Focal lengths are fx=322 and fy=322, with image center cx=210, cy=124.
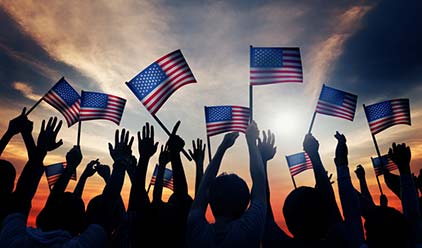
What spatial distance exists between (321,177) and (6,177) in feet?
12.7

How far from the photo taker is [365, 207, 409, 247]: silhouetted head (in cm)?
288

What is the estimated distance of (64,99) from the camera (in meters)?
11.5

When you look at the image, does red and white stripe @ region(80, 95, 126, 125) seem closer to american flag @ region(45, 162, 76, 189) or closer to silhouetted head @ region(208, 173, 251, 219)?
american flag @ region(45, 162, 76, 189)

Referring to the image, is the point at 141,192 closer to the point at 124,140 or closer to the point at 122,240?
the point at 122,240

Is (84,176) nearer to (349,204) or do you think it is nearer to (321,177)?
(321,177)

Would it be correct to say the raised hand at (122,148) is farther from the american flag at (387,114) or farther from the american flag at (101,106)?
the american flag at (387,114)

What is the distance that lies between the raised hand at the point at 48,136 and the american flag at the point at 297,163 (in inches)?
477

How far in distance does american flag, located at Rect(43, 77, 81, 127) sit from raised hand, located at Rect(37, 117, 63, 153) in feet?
25.2

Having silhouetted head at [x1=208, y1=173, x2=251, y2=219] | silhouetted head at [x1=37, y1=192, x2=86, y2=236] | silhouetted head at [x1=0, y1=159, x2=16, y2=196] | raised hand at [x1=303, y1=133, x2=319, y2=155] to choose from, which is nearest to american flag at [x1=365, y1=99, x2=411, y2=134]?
raised hand at [x1=303, y1=133, x2=319, y2=155]

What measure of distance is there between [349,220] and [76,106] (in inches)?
431

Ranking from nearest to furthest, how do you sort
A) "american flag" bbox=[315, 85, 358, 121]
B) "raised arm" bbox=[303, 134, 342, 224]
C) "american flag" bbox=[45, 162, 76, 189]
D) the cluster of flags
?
"raised arm" bbox=[303, 134, 342, 224], the cluster of flags, "american flag" bbox=[315, 85, 358, 121], "american flag" bbox=[45, 162, 76, 189]

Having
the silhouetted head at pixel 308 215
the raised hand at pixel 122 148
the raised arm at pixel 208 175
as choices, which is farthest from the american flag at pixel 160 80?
the silhouetted head at pixel 308 215

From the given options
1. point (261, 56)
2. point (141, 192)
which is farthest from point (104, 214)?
point (261, 56)

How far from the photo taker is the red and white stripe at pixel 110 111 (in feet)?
37.8
